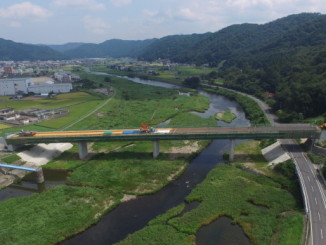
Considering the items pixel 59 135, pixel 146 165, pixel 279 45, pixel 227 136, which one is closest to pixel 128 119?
pixel 59 135

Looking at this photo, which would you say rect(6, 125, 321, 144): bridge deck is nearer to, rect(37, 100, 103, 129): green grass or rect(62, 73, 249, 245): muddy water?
rect(62, 73, 249, 245): muddy water

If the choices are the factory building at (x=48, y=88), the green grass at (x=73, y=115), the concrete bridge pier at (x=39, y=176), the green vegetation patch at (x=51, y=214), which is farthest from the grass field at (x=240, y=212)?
the factory building at (x=48, y=88)

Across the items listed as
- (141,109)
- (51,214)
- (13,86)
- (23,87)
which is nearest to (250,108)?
(141,109)

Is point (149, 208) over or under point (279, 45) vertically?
under

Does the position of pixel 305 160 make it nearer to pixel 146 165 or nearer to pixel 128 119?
pixel 146 165

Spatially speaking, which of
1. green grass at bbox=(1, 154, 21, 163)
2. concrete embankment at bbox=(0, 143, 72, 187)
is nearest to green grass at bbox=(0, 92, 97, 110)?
concrete embankment at bbox=(0, 143, 72, 187)
